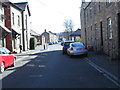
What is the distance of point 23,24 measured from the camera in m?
32.4

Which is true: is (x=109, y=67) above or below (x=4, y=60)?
below

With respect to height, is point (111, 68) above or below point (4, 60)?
below

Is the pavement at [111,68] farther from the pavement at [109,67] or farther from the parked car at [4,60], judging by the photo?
the parked car at [4,60]

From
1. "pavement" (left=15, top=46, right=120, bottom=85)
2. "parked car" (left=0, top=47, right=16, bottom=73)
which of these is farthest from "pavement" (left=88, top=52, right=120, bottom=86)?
"parked car" (left=0, top=47, right=16, bottom=73)

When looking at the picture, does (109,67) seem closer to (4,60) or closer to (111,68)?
(111,68)

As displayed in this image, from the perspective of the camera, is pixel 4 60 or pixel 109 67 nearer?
pixel 109 67

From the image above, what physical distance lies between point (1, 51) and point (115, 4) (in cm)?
886

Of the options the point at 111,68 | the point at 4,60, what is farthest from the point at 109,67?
the point at 4,60

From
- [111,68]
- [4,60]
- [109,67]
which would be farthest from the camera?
[4,60]

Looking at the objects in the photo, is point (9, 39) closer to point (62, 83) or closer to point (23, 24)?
point (23, 24)

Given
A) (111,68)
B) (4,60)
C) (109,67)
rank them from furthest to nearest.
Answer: (4,60)
(109,67)
(111,68)

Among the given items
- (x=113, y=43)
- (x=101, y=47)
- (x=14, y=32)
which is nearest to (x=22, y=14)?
(x=14, y=32)

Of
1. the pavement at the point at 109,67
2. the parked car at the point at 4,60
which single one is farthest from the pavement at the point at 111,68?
the parked car at the point at 4,60

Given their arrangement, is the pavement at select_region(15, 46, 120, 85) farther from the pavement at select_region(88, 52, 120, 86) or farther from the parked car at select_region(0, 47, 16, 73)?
the parked car at select_region(0, 47, 16, 73)
